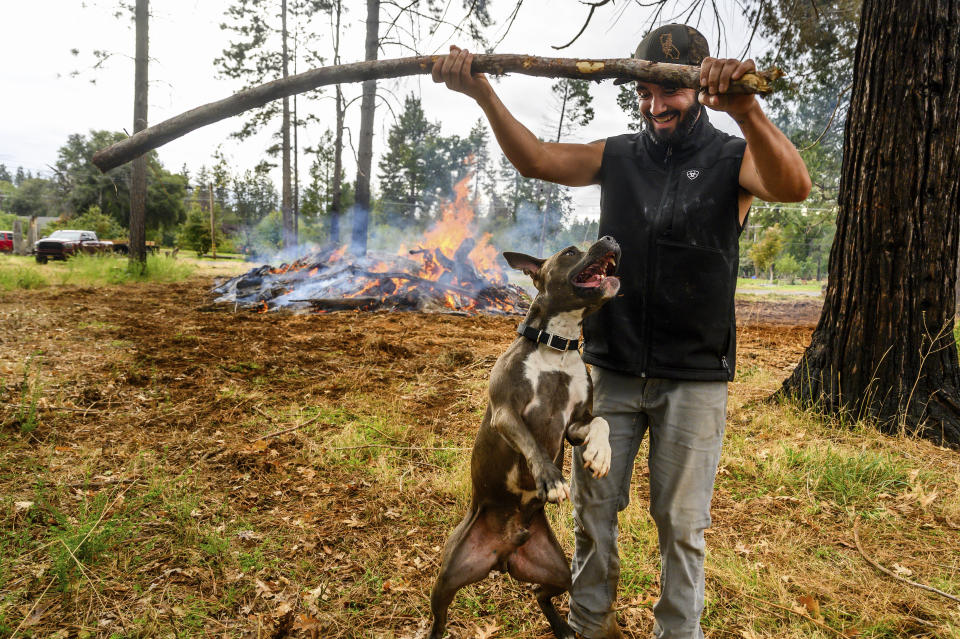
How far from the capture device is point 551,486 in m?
2.02

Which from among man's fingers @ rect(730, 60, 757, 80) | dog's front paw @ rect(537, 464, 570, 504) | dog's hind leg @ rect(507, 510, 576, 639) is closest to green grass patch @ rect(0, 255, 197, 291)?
dog's hind leg @ rect(507, 510, 576, 639)

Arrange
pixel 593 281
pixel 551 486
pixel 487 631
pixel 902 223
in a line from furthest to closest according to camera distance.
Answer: pixel 902 223 < pixel 487 631 < pixel 593 281 < pixel 551 486

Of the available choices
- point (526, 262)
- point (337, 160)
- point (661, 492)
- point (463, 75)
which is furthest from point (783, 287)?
point (463, 75)

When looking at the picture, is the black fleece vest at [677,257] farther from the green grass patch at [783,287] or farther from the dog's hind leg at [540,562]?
the green grass patch at [783,287]

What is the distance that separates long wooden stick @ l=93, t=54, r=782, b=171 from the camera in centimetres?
211

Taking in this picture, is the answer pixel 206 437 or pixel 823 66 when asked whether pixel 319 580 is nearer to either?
pixel 206 437

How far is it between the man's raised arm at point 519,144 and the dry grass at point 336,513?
2.59m

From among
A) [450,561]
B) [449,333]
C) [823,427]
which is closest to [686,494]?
[450,561]

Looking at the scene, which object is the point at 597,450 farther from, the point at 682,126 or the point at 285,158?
the point at 285,158

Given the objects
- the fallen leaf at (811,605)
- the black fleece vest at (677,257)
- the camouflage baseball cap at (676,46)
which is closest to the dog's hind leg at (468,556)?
the black fleece vest at (677,257)

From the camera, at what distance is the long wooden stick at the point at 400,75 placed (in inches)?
83.0

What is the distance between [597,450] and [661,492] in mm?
576

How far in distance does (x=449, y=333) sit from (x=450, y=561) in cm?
777

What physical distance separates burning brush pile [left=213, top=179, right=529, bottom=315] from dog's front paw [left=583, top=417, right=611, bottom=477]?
10636 mm
